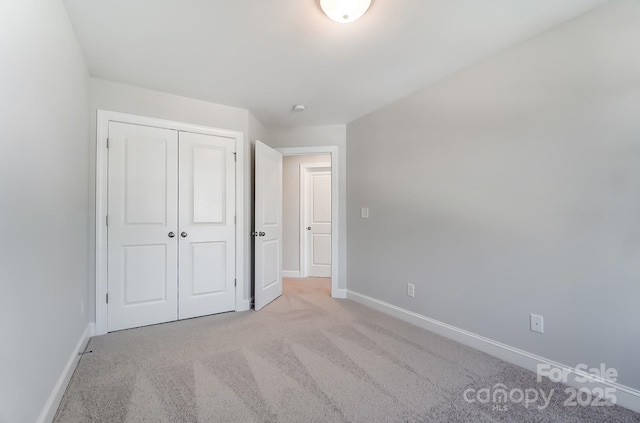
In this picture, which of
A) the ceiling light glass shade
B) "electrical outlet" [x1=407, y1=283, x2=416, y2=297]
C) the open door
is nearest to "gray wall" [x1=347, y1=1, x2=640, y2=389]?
"electrical outlet" [x1=407, y1=283, x2=416, y2=297]

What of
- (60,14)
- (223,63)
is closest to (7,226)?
(60,14)

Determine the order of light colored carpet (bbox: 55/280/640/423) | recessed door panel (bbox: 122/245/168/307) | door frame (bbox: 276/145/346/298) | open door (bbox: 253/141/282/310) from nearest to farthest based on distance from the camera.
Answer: light colored carpet (bbox: 55/280/640/423), recessed door panel (bbox: 122/245/168/307), open door (bbox: 253/141/282/310), door frame (bbox: 276/145/346/298)

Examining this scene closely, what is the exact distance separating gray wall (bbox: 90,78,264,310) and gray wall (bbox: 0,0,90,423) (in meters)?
0.51

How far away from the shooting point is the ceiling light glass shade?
155cm

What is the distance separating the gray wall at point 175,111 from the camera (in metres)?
2.49

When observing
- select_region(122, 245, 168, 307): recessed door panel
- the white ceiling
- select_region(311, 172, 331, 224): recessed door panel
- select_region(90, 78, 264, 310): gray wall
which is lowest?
select_region(122, 245, 168, 307): recessed door panel

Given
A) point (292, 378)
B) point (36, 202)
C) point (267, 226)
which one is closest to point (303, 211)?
point (267, 226)

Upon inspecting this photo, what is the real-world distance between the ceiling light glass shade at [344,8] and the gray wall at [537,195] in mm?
1214

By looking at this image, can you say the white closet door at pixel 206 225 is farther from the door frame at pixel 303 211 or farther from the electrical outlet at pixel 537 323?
the electrical outlet at pixel 537 323

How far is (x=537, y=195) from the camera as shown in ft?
6.31

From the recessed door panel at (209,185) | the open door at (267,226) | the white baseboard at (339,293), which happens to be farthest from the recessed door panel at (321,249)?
the recessed door panel at (209,185)

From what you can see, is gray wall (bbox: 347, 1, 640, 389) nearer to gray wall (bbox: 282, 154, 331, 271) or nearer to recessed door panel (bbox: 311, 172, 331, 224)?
recessed door panel (bbox: 311, 172, 331, 224)

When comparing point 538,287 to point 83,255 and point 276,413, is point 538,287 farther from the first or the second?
point 83,255

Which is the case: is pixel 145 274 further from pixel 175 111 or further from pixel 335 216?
pixel 335 216
